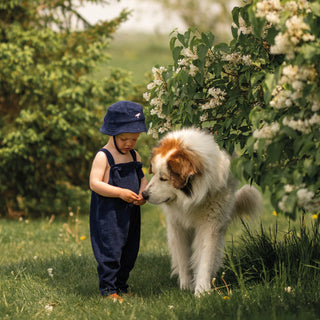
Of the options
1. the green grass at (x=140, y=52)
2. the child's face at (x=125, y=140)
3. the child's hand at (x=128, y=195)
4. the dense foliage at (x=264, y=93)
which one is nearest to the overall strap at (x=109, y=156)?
the child's face at (x=125, y=140)

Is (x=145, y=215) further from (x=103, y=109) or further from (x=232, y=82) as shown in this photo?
(x=232, y=82)

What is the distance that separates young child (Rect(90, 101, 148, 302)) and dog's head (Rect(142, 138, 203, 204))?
0.73ft

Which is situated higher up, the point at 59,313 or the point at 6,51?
the point at 6,51

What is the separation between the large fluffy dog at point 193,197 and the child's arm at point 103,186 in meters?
0.19

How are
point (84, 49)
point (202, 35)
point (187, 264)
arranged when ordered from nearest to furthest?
point (202, 35)
point (187, 264)
point (84, 49)

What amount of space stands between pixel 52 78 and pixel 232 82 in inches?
159

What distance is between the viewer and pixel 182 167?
3.69 meters

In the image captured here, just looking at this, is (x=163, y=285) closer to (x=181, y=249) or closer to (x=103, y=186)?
(x=181, y=249)

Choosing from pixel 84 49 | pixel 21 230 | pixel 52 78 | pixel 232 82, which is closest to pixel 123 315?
pixel 232 82

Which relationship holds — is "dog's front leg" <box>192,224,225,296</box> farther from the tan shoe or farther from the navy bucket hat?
the navy bucket hat

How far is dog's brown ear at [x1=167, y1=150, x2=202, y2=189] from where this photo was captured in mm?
3686

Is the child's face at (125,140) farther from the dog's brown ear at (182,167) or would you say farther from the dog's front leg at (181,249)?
the dog's front leg at (181,249)

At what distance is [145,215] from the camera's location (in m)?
8.20

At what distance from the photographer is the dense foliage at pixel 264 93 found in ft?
8.08
